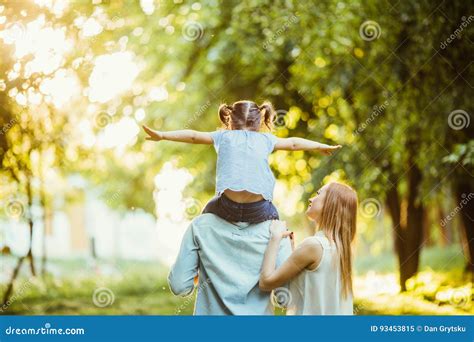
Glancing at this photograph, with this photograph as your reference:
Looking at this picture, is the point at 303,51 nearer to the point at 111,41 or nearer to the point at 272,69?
the point at 272,69

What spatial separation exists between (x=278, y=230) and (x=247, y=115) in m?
0.60

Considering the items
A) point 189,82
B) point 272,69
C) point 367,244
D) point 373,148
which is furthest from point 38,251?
point 367,244

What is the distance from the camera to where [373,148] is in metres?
7.27

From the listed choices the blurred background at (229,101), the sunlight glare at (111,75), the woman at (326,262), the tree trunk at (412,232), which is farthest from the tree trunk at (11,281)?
the woman at (326,262)

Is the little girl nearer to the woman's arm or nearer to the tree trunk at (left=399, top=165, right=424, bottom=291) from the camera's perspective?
the woman's arm

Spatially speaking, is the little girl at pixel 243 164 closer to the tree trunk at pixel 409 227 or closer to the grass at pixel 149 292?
the grass at pixel 149 292

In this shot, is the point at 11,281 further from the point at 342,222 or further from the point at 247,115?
the point at 342,222

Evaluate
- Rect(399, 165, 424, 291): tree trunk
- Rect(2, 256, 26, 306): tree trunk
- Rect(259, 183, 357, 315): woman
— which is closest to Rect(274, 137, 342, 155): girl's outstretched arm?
Rect(259, 183, 357, 315): woman

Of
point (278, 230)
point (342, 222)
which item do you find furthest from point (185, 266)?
point (342, 222)

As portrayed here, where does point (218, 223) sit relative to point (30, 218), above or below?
below

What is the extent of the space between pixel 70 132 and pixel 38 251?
1.93 meters

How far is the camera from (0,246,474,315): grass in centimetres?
681

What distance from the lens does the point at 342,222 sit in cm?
308

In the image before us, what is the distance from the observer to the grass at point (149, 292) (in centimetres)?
681
